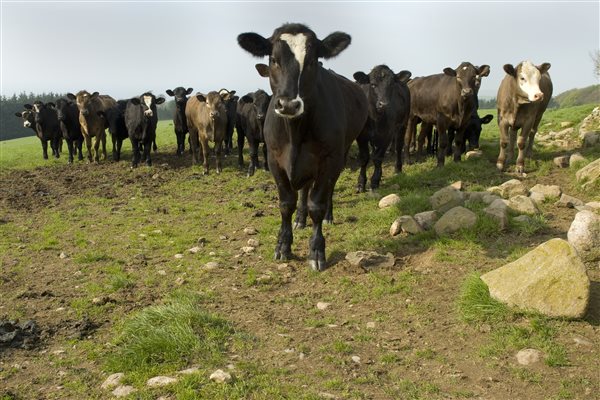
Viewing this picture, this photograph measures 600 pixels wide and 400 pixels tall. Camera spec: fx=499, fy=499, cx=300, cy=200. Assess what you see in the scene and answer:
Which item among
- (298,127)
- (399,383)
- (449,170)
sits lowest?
(399,383)

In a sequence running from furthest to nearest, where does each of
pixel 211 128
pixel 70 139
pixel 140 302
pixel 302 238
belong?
pixel 70 139 < pixel 211 128 < pixel 302 238 < pixel 140 302

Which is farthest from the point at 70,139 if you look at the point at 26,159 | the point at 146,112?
the point at 146,112

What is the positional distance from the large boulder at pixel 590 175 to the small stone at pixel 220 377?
7.54 meters

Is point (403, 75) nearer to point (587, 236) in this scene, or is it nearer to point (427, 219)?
point (427, 219)

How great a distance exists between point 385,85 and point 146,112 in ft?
29.6

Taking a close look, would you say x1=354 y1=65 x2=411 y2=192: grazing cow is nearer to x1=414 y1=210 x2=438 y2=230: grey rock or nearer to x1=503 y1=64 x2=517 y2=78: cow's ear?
x1=503 y1=64 x2=517 y2=78: cow's ear

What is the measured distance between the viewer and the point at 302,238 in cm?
754

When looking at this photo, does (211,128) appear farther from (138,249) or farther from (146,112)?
(138,249)

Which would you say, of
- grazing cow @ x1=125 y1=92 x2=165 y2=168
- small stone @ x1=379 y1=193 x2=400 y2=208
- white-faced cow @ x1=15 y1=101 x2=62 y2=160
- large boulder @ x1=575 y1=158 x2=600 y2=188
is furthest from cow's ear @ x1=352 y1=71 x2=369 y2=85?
white-faced cow @ x1=15 y1=101 x2=62 y2=160

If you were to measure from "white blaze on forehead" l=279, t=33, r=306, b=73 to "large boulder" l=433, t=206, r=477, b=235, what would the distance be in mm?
2992

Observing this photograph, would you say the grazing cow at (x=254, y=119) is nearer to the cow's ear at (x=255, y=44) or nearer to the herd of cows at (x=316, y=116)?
the herd of cows at (x=316, y=116)

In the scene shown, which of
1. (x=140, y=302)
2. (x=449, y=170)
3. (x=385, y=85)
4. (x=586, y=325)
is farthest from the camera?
(x=449, y=170)

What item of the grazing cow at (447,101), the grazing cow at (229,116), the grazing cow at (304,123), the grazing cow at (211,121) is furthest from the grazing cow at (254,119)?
the grazing cow at (304,123)

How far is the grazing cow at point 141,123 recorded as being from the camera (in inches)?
659
